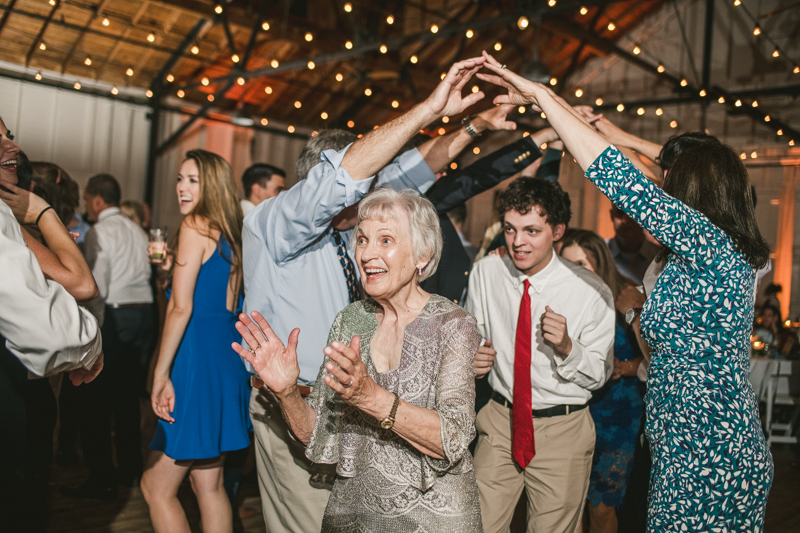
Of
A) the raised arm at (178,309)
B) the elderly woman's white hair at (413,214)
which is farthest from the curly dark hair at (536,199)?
the raised arm at (178,309)

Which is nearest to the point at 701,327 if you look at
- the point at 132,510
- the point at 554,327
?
the point at 554,327

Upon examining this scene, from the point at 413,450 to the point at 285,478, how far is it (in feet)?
2.28

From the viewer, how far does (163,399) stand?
2.32m

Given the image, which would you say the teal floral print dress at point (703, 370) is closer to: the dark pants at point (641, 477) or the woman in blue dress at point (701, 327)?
the woman in blue dress at point (701, 327)

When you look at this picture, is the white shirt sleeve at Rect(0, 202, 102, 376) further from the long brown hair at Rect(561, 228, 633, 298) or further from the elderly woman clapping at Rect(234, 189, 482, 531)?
the long brown hair at Rect(561, 228, 633, 298)

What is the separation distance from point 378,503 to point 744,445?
990 mm

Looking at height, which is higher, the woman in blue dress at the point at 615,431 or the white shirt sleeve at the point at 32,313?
the white shirt sleeve at the point at 32,313

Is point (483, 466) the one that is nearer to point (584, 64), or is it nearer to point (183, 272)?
point (183, 272)

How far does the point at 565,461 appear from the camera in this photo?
2.22m

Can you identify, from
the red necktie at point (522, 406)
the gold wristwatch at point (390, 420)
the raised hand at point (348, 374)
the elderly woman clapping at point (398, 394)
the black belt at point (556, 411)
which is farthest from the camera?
the black belt at point (556, 411)

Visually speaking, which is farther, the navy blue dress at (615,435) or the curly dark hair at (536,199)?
the navy blue dress at (615,435)

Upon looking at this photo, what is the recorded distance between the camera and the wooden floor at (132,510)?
3.17 metres

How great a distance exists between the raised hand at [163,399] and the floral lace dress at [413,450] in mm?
974

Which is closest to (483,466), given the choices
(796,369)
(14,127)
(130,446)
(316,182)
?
(316,182)
